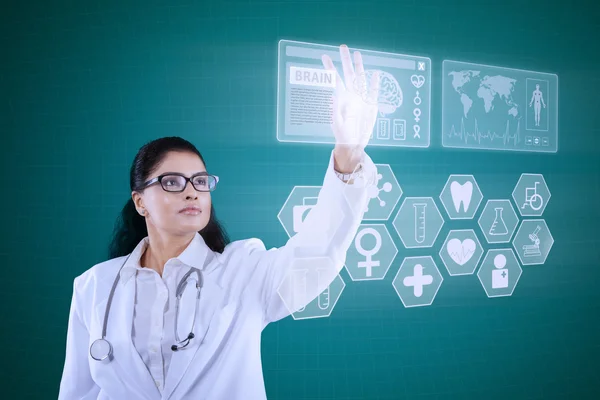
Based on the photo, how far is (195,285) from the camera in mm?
1097

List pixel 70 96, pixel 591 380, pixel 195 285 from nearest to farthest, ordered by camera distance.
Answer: pixel 195 285 < pixel 70 96 < pixel 591 380

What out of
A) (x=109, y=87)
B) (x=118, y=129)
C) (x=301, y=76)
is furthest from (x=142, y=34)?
(x=301, y=76)

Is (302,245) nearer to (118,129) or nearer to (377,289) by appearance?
(377,289)

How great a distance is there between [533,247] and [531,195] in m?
0.21

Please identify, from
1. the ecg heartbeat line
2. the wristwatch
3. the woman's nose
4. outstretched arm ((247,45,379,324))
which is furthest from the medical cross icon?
the woman's nose

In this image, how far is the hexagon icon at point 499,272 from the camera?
1599 millimetres

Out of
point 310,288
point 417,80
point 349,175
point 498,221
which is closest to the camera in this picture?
point 349,175

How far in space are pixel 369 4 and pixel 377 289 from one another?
3.39ft

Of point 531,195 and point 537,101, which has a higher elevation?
point 537,101

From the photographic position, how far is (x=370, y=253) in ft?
4.80

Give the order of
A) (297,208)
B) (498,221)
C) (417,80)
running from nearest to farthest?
(297,208)
(417,80)
(498,221)

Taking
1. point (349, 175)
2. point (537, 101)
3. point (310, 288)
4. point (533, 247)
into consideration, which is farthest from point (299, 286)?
point (537, 101)

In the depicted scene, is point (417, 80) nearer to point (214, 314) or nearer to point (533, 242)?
point (533, 242)

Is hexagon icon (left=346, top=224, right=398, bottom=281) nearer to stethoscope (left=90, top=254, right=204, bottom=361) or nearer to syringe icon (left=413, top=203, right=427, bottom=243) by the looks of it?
syringe icon (left=413, top=203, right=427, bottom=243)
